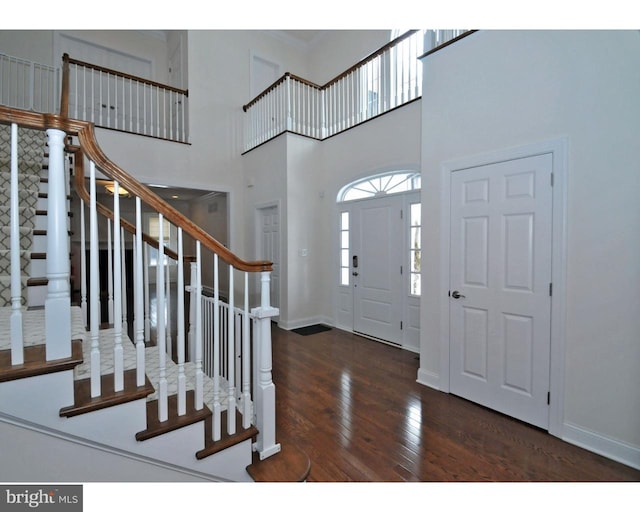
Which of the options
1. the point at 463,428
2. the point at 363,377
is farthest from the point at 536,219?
the point at 363,377

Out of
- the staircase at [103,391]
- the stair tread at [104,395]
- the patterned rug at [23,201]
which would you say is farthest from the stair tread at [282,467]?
the patterned rug at [23,201]

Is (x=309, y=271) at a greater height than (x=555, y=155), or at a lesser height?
lesser

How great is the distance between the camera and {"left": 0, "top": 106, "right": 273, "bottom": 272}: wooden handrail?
1064 mm

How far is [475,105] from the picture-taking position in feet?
8.43

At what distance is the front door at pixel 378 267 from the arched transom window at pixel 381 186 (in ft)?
0.39

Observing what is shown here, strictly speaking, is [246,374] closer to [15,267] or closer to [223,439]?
[223,439]

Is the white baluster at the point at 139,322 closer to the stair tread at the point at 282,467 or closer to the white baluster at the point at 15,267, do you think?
the white baluster at the point at 15,267

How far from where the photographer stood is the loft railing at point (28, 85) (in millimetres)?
4551

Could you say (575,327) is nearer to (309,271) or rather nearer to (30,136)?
(309,271)

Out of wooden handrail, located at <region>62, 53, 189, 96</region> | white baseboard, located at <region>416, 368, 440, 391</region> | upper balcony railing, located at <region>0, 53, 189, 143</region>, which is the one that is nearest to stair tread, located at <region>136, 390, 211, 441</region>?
white baseboard, located at <region>416, 368, 440, 391</region>

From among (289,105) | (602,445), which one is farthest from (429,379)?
(289,105)

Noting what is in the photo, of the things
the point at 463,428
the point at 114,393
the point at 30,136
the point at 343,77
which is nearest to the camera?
the point at 114,393

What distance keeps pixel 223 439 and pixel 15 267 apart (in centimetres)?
116
